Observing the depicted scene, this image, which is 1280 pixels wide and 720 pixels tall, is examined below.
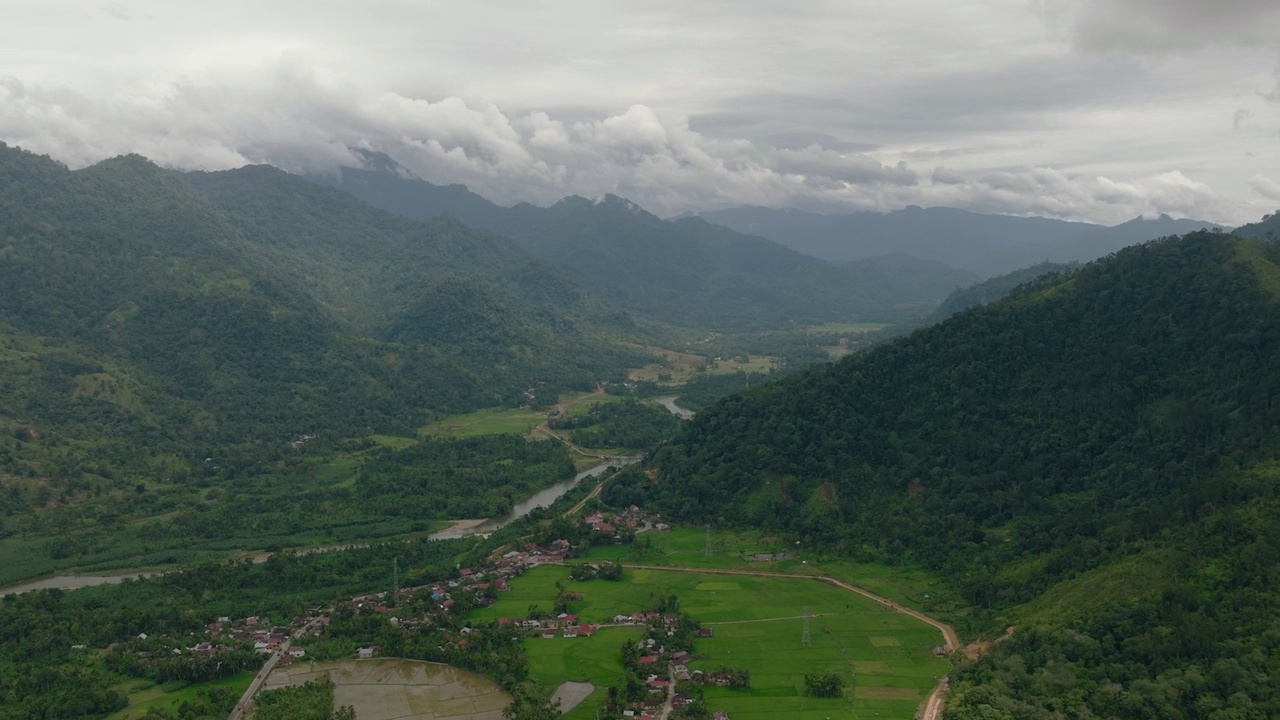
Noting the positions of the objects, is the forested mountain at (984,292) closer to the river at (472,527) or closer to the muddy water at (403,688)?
the river at (472,527)

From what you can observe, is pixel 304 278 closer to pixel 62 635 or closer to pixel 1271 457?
pixel 62 635

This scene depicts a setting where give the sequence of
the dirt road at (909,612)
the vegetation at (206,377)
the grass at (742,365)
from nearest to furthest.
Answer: the dirt road at (909,612), the vegetation at (206,377), the grass at (742,365)

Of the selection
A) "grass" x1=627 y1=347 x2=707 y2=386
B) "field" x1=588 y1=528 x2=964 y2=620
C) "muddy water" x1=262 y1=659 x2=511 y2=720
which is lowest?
"muddy water" x1=262 y1=659 x2=511 y2=720

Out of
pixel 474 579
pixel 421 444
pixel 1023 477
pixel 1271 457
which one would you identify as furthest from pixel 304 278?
pixel 1271 457

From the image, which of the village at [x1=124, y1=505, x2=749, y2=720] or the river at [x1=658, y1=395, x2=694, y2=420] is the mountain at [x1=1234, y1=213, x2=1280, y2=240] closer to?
the river at [x1=658, y1=395, x2=694, y2=420]

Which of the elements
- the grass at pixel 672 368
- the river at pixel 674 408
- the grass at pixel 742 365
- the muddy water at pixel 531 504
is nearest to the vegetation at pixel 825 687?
the muddy water at pixel 531 504

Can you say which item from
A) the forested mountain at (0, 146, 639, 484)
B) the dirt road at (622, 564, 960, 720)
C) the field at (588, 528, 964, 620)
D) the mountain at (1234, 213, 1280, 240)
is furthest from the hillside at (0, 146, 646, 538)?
the mountain at (1234, 213, 1280, 240)
